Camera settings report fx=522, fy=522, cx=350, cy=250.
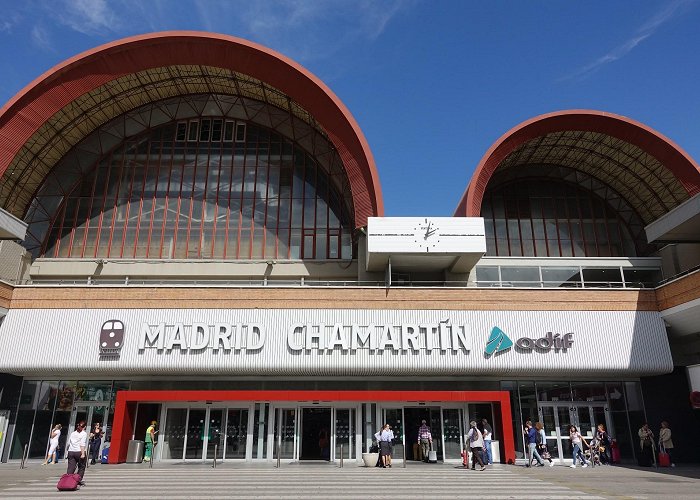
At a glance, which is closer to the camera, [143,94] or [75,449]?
[75,449]

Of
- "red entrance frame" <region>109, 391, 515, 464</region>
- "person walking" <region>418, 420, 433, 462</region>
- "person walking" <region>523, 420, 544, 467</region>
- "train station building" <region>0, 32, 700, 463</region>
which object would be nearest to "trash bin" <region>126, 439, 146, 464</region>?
"red entrance frame" <region>109, 391, 515, 464</region>

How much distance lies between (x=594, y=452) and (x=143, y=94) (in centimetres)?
3241

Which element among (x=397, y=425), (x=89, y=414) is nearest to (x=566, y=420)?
(x=397, y=425)

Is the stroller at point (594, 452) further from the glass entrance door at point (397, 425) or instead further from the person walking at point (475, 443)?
the glass entrance door at point (397, 425)

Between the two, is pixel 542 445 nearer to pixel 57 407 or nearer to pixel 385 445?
pixel 385 445

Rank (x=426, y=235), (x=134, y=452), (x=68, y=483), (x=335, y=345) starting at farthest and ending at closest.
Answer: (x=426, y=235)
(x=335, y=345)
(x=134, y=452)
(x=68, y=483)

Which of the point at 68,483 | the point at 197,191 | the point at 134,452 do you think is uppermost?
the point at 197,191

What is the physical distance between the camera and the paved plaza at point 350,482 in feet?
45.5

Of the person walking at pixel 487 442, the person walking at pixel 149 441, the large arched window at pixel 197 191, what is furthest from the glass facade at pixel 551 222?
the person walking at pixel 149 441

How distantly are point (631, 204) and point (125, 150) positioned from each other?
A: 3464cm

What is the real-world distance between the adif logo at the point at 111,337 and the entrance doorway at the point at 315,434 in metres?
8.96

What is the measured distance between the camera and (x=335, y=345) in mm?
23812

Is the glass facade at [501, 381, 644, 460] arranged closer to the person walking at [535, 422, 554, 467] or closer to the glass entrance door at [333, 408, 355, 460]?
the person walking at [535, 422, 554, 467]

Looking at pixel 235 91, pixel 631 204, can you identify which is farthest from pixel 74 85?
pixel 631 204
